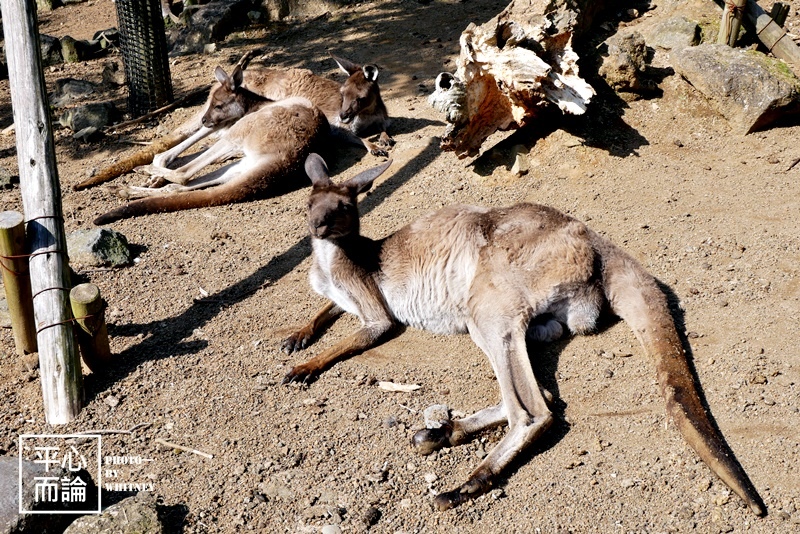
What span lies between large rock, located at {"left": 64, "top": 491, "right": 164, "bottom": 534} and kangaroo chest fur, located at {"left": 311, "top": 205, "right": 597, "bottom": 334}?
1.79 metres

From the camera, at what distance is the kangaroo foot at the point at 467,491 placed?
142 inches

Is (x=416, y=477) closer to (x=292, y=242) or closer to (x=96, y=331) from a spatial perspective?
(x=96, y=331)

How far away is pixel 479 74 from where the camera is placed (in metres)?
6.04

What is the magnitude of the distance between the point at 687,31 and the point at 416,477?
4.93 meters

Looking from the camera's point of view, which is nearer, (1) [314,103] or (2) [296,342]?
(2) [296,342]

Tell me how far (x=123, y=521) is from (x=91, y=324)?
127 centimetres

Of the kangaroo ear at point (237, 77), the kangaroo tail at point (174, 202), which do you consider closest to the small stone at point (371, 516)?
the kangaroo tail at point (174, 202)

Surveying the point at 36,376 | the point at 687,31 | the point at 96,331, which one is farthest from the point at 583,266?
the point at 687,31

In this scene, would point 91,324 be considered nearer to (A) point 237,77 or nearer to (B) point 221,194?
(B) point 221,194

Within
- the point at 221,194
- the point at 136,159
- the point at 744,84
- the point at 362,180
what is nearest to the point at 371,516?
the point at 362,180

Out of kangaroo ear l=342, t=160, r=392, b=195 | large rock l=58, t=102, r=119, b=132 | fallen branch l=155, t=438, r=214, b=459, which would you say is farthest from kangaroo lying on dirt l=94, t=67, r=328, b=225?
fallen branch l=155, t=438, r=214, b=459

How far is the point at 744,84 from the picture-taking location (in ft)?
20.4

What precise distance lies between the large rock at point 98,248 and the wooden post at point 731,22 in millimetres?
4971

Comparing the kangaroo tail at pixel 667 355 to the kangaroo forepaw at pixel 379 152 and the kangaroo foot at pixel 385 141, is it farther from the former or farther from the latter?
the kangaroo foot at pixel 385 141
